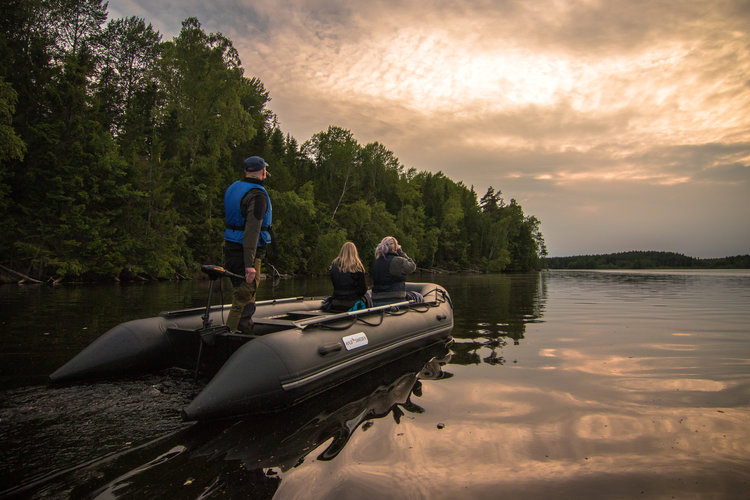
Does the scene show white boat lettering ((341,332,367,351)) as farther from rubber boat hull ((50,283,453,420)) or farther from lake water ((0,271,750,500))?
lake water ((0,271,750,500))

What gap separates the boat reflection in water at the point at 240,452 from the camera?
2352mm

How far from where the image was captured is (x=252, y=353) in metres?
3.62

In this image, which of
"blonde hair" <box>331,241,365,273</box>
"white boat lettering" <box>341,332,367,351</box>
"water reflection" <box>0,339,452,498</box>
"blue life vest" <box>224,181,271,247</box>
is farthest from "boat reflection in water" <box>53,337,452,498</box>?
"blonde hair" <box>331,241,365,273</box>

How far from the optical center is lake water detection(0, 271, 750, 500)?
2471 millimetres

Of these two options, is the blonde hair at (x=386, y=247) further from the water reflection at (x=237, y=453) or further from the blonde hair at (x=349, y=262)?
the water reflection at (x=237, y=453)

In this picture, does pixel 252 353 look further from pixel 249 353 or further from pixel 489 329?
pixel 489 329

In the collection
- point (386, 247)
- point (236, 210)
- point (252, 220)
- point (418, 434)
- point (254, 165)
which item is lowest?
point (418, 434)

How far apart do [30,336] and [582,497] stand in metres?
7.52

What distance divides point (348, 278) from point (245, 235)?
2.01m

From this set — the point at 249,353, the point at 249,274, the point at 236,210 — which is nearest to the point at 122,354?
the point at 249,274

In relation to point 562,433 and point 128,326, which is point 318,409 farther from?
point 128,326

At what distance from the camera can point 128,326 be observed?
454 cm

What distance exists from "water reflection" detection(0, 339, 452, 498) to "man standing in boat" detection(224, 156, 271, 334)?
4.03 feet

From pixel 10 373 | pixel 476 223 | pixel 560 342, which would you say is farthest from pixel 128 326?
pixel 476 223
